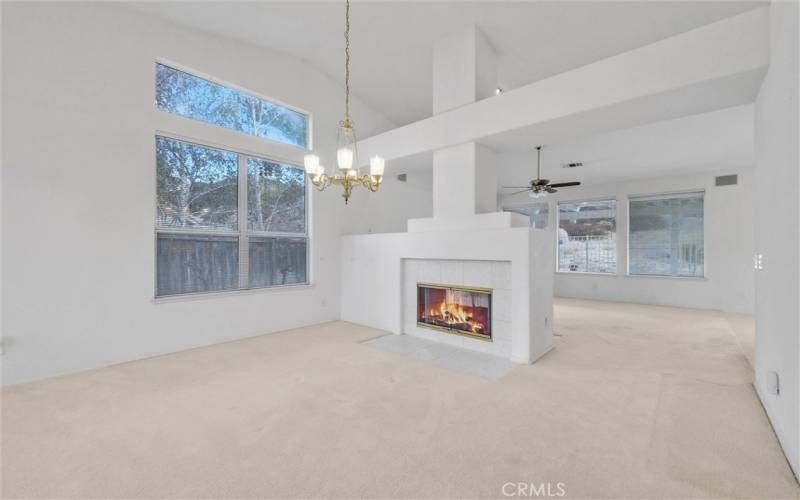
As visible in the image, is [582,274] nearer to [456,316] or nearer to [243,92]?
[456,316]

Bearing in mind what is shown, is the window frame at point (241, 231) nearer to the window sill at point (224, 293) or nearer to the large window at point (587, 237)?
the window sill at point (224, 293)

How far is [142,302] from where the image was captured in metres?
3.95

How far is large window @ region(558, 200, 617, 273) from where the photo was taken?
28.8 ft

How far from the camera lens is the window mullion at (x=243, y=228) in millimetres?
4902

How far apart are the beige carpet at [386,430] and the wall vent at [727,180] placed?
5489 millimetres

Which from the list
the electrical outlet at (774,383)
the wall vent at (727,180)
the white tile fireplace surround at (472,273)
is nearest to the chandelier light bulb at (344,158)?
the white tile fireplace surround at (472,273)

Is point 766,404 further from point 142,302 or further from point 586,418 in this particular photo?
point 142,302

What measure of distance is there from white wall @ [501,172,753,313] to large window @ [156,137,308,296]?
7.65 meters

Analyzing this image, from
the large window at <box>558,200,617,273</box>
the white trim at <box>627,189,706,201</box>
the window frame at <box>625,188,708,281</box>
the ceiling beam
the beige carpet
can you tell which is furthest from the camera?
the large window at <box>558,200,617,273</box>

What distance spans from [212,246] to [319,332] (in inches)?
76.0

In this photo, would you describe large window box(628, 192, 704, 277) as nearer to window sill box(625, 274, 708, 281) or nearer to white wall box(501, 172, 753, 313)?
window sill box(625, 274, 708, 281)

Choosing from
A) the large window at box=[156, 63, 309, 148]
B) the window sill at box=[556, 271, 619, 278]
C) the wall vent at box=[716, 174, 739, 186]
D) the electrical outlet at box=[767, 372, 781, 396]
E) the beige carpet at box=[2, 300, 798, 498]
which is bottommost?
the beige carpet at box=[2, 300, 798, 498]

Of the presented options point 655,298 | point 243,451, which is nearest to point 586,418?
point 243,451

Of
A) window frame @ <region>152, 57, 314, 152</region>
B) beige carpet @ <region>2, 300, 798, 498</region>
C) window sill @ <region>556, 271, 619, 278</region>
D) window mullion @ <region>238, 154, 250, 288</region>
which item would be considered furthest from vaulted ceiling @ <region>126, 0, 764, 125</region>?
window sill @ <region>556, 271, 619, 278</region>
